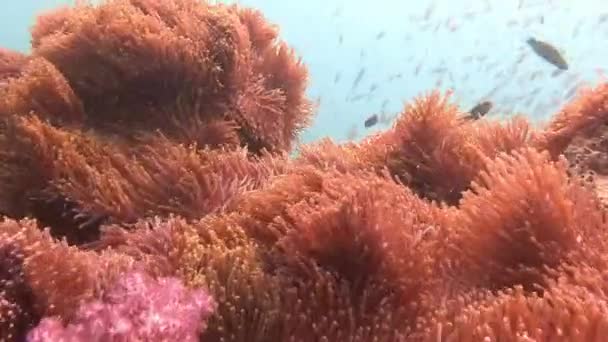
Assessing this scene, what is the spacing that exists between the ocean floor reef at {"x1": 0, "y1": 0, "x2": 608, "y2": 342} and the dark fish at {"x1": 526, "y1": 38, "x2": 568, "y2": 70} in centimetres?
704

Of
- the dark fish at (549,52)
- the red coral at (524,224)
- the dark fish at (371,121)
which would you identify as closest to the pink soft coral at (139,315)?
the red coral at (524,224)

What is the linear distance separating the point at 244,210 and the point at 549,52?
9066mm

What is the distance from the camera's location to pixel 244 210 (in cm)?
283

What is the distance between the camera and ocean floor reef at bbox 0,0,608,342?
2043 mm

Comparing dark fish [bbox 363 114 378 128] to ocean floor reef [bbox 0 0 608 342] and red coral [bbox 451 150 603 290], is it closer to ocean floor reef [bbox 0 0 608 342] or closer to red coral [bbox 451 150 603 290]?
ocean floor reef [bbox 0 0 608 342]

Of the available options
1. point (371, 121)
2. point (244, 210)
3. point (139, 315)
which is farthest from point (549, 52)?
point (139, 315)

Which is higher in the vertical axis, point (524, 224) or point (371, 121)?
point (371, 121)

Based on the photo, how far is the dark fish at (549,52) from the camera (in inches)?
420

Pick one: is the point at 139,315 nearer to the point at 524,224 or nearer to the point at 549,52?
the point at 524,224

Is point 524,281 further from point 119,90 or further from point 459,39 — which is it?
point 459,39

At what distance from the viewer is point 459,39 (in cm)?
9919

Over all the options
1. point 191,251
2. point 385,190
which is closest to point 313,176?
point 385,190

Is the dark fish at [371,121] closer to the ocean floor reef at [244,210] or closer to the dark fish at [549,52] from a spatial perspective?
the dark fish at [549,52]

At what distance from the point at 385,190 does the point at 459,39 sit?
101 m
